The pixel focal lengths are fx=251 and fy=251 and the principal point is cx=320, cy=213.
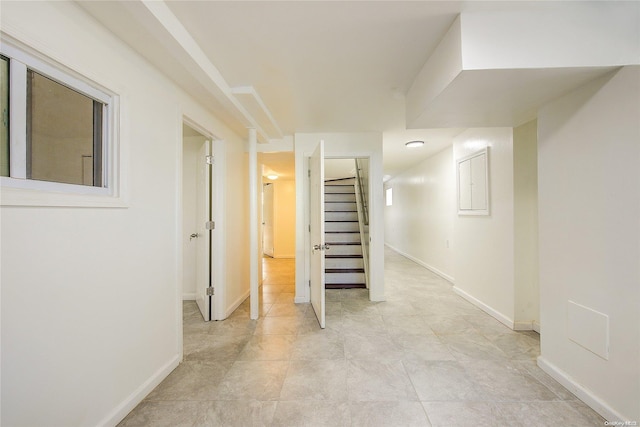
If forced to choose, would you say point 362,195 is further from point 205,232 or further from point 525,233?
point 205,232

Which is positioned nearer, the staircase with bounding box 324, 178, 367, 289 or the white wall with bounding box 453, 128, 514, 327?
the white wall with bounding box 453, 128, 514, 327

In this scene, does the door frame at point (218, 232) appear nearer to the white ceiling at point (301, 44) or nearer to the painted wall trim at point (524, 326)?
the white ceiling at point (301, 44)

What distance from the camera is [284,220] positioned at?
6809 mm

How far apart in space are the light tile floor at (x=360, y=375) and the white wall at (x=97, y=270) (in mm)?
352

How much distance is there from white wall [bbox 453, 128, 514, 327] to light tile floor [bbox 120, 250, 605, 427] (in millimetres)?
267

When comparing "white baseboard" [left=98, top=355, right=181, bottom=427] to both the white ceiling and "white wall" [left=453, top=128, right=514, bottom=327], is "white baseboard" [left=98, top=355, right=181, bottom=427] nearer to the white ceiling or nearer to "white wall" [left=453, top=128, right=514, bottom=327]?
the white ceiling

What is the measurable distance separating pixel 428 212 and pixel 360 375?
4094 mm

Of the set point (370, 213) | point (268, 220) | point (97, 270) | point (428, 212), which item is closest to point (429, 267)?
A: point (428, 212)

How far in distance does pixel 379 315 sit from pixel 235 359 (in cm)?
164

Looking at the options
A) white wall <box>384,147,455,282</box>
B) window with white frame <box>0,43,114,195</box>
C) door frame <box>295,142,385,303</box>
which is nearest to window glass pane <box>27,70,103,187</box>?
window with white frame <box>0,43,114,195</box>

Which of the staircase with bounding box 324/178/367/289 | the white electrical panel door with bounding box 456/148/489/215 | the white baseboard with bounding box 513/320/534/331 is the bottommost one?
the white baseboard with bounding box 513/320/534/331

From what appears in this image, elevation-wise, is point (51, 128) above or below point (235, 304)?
above

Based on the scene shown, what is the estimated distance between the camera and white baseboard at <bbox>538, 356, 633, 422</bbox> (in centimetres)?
139

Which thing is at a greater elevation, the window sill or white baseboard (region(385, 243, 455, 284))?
the window sill
